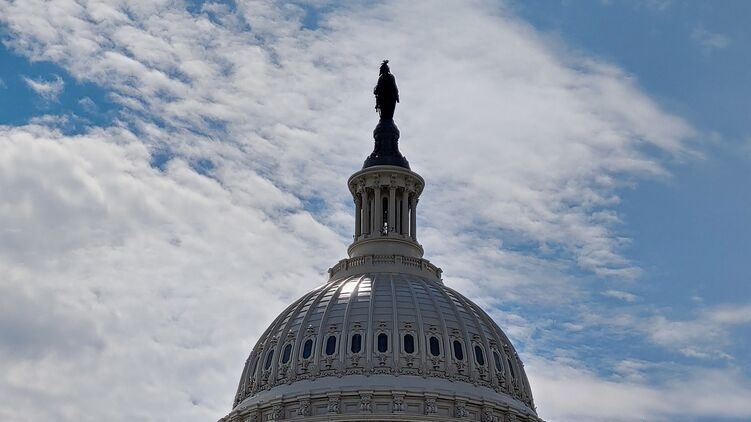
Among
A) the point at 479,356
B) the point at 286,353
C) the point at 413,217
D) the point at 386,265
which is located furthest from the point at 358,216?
the point at 479,356

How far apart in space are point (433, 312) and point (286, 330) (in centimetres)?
1064

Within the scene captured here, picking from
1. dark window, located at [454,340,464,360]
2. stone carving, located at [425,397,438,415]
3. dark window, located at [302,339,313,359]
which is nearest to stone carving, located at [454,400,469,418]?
stone carving, located at [425,397,438,415]

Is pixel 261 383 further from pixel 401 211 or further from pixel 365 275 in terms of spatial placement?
pixel 401 211

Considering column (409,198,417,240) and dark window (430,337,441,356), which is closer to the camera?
dark window (430,337,441,356)

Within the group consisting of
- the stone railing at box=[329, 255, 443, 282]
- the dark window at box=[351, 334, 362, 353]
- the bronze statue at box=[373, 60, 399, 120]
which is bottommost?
the dark window at box=[351, 334, 362, 353]

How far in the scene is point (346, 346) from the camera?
111 metres

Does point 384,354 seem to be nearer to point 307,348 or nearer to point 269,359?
point 307,348

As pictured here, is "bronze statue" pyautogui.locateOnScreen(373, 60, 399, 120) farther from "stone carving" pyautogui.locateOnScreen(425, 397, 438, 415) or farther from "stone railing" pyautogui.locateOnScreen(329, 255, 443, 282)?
"stone carving" pyautogui.locateOnScreen(425, 397, 438, 415)

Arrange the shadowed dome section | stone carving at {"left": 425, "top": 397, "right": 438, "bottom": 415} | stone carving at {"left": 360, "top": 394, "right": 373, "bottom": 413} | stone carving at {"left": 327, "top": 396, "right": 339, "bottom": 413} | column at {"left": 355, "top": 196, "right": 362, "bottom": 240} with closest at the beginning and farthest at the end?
1. stone carving at {"left": 360, "top": 394, "right": 373, "bottom": 413}
2. stone carving at {"left": 327, "top": 396, "right": 339, "bottom": 413}
3. stone carving at {"left": 425, "top": 397, "right": 438, "bottom": 415}
4. the shadowed dome section
5. column at {"left": 355, "top": 196, "right": 362, "bottom": 240}

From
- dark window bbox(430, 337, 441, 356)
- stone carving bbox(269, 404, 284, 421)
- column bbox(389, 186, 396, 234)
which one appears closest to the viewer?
stone carving bbox(269, 404, 284, 421)

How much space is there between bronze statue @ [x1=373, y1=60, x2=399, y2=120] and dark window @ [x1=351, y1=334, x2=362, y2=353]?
1007 inches

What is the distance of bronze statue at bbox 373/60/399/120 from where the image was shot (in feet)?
430

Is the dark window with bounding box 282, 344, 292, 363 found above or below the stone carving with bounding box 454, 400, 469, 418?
above

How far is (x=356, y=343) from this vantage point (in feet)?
364
